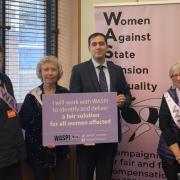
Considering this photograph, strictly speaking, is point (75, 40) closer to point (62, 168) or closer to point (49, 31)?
point (49, 31)

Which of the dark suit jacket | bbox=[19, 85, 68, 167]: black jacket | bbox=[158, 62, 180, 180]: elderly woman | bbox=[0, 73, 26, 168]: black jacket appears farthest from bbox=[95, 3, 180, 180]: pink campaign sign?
bbox=[0, 73, 26, 168]: black jacket

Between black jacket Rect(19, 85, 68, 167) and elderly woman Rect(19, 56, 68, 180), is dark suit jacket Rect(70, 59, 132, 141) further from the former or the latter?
black jacket Rect(19, 85, 68, 167)

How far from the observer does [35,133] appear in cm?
278

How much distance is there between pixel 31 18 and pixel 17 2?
24cm

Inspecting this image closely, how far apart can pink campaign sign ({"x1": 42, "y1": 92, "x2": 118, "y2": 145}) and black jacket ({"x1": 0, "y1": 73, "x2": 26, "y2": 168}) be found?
259 mm

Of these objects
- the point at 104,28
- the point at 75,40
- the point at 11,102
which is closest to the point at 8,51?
the point at 75,40

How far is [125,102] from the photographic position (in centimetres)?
294

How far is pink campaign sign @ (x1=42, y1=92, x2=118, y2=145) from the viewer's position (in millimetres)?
2771

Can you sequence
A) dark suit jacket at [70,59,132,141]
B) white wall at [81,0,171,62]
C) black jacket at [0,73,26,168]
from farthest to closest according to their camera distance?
white wall at [81,0,171,62] < dark suit jacket at [70,59,132,141] < black jacket at [0,73,26,168]

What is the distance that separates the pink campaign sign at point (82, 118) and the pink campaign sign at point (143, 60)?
0.55m

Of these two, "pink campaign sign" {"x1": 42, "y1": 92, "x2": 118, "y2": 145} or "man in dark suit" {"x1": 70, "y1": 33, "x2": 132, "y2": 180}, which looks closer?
"pink campaign sign" {"x1": 42, "y1": 92, "x2": 118, "y2": 145}

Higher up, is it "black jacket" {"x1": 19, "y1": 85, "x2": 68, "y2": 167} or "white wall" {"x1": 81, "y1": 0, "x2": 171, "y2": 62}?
"white wall" {"x1": 81, "y1": 0, "x2": 171, "y2": 62}

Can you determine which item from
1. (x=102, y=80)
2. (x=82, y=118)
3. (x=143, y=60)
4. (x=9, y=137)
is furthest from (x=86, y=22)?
(x=9, y=137)

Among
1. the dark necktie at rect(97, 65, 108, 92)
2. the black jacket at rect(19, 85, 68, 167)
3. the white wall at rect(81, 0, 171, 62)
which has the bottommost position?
the black jacket at rect(19, 85, 68, 167)
